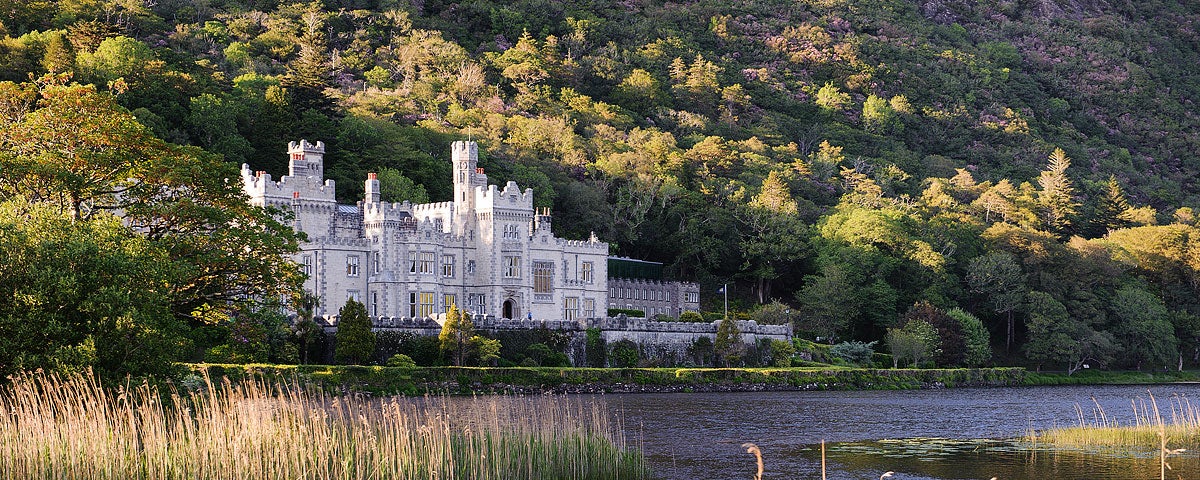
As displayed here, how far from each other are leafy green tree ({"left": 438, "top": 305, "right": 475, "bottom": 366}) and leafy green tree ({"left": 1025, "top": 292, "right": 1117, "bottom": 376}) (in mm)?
45705

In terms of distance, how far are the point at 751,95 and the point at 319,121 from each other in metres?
80.1

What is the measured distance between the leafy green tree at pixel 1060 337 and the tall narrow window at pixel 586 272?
3210 centimetres

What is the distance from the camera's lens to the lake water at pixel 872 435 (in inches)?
1416

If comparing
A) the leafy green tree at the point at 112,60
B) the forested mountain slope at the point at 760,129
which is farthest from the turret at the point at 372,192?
the leafy green tree at the point at 112,60

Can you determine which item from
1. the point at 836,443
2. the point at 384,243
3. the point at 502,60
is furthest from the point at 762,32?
the point at 836,443

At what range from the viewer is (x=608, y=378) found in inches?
2820

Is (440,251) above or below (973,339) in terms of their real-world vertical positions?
above

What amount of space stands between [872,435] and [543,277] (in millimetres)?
40174

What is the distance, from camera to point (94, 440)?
23453mm

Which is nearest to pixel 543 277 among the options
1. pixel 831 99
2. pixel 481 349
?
pixel 481 349

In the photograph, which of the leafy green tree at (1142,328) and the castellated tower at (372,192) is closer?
the castellated tower at (372,192)

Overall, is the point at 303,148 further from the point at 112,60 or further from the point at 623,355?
the point at 112,60

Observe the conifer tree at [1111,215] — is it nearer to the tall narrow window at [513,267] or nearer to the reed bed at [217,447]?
the tall narrow window at [513,267]

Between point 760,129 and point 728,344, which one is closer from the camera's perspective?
point 728,344
